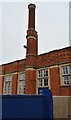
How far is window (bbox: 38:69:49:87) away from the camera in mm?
20125

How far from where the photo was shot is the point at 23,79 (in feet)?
73.5

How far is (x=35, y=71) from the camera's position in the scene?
2108 cm

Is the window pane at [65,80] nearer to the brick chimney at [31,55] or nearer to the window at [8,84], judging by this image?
the brick chimney at [31,55]

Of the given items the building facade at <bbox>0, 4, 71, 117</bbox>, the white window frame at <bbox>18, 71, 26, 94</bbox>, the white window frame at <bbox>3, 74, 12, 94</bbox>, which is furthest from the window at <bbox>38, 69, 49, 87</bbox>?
the white window frame at <bbox>3, 74, 12, 94</bbox>

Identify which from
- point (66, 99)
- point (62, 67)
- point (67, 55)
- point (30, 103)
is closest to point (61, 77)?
point (62, 67)

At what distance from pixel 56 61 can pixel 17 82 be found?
19.7 feet

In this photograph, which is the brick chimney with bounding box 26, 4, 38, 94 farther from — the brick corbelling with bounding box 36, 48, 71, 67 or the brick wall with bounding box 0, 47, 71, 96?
the brick corbelling with bounding box 36, 48, 71, 67

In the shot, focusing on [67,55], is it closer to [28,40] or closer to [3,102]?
[28,40]

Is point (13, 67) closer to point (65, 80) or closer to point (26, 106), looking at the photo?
point (65, 80)

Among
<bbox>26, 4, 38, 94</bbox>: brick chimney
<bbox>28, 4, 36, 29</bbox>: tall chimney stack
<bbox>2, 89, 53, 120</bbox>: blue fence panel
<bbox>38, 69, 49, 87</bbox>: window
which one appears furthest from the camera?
<bbox>28, 4, 36, 29</bbox>: tall chimney stack

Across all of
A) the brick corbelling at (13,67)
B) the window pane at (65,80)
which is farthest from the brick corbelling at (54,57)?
the brick corbelling at (13,67)

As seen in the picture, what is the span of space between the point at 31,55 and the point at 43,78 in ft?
9.20

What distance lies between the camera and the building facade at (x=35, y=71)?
18.5 metres

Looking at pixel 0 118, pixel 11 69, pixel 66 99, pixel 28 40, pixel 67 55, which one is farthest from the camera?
pixel 11 69
